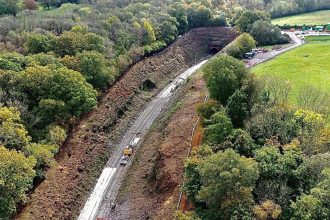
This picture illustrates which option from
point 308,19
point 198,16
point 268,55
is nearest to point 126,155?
point 268,55

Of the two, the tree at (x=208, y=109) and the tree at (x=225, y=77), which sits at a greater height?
the tree at (x=225, y=77)

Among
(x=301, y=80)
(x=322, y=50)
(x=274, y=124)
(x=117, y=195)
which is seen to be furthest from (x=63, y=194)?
(x=322, y=50)

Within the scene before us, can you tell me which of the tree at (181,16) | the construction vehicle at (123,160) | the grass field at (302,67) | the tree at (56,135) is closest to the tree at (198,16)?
the tree at (181,16)

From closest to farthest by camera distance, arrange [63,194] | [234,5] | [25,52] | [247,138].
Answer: [247,138]
[63,194]
[25,52]
[234,5]

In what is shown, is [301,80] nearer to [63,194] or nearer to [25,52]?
[63,194]

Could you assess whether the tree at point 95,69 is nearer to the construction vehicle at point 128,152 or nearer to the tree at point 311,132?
the construction vehicle at point 128,152
